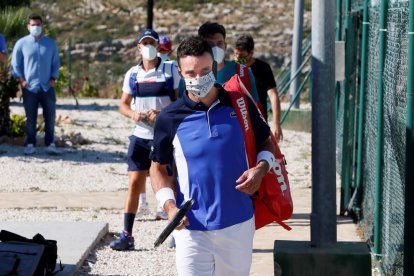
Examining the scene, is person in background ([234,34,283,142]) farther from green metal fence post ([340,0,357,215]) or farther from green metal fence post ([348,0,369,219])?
green metal fence post ([340,0,357,215])

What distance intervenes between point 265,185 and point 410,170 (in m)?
1.06

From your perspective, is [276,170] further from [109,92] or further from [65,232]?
[109,92]

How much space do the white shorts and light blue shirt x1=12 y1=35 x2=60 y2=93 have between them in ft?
30.8

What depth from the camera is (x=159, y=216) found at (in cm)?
1020

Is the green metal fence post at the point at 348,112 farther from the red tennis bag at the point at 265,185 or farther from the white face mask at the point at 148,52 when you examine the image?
the red tennis bag at the point at 265,185

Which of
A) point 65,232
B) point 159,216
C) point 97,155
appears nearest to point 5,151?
point 97,155

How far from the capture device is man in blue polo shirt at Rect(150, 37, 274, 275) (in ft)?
17.5

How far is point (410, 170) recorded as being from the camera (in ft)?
20.2

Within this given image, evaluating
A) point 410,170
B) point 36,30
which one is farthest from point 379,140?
point 36,30

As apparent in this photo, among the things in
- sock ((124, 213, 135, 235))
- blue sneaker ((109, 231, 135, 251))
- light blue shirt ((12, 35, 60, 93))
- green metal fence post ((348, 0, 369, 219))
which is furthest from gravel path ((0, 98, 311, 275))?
green metal fence post ((348, 0, 369, 219))

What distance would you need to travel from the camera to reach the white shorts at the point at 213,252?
5.34 metres

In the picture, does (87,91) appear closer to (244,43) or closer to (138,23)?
(244,43)

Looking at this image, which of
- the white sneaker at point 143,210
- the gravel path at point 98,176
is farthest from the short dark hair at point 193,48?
the white sneaker at point 143,210

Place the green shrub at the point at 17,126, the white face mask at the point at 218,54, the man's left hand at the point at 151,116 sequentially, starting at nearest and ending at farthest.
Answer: the white face mask at the point at 218,54
the man's left hand at the point at 151,116
the green shrub at the point at 17,126
